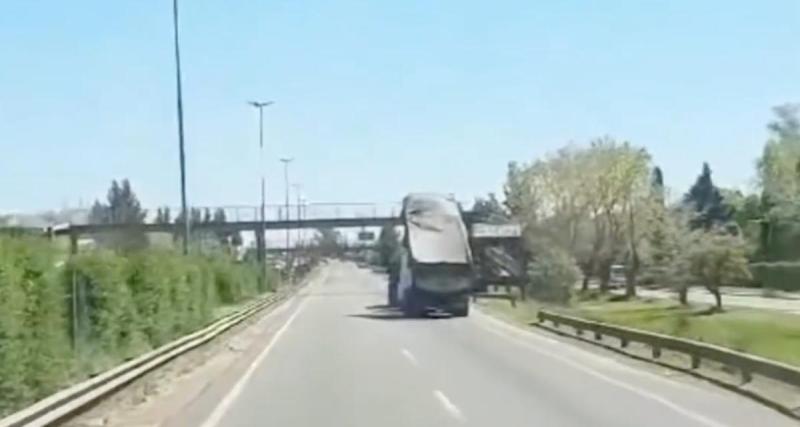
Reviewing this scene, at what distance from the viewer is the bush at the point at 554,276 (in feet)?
243

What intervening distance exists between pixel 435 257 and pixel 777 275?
144 feet

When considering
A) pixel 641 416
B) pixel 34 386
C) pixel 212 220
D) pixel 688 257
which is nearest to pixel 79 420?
pixel 34 386

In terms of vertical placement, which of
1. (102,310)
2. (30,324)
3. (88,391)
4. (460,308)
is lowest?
(460,308)

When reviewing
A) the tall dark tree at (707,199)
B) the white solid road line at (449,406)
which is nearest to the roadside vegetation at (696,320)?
the white solid road line at (449,406)

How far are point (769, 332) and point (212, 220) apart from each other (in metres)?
77.5

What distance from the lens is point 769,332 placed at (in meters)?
45.7

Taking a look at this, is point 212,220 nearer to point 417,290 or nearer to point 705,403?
point 417,290

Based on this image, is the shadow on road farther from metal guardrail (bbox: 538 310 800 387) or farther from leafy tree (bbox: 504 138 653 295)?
leafy tree (bbox: 504 138 653 295)

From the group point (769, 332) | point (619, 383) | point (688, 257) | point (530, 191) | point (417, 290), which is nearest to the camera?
point (619, 383)

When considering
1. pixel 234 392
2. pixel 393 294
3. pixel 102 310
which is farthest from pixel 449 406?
pixel 393 294

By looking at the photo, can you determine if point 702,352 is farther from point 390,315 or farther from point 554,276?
point 554,276

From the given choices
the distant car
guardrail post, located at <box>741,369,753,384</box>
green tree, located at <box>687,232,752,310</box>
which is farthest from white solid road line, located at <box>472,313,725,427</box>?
the distant car

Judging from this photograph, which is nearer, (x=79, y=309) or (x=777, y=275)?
(x=79, y=309)

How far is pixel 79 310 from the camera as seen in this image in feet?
92.0
